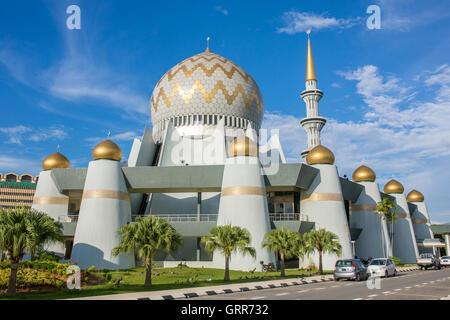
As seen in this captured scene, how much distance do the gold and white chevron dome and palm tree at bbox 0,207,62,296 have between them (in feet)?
99.7

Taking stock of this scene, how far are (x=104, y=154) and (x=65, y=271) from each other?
1505 centimetres

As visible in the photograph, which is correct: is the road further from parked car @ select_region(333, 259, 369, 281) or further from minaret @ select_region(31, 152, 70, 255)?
minaret @ select_region(31, 152, 70, 255)

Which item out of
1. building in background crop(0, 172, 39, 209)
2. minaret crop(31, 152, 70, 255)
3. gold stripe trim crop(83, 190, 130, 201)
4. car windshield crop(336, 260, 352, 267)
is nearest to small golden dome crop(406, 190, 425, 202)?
car windshield crop(336, 260, 352, 267)

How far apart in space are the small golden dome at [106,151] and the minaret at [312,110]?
106 feet

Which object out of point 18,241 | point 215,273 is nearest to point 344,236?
point 215,273

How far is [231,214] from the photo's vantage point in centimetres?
3456

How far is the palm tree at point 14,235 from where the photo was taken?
60.8ft

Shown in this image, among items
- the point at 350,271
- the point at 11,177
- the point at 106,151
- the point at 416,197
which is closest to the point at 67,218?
the point at 106,151

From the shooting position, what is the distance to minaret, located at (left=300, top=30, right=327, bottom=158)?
6031 centimetres

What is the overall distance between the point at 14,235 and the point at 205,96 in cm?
3252

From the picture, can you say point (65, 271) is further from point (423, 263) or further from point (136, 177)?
point (423, 263)

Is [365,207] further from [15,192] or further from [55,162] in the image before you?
[15,192]

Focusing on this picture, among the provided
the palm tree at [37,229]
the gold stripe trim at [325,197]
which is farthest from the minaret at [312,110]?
the palm tree at [37,229]

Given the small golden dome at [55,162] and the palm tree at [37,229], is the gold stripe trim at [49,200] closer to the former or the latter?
the small golden dome at [55,162]
